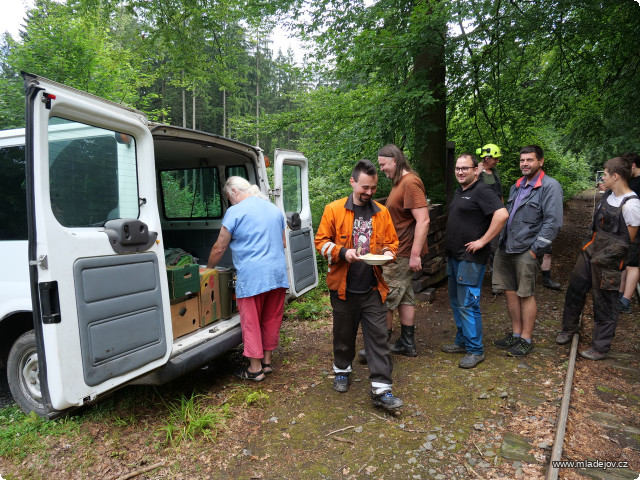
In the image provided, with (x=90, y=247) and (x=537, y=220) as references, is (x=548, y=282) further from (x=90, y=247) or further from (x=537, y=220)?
(x=90, y=247)

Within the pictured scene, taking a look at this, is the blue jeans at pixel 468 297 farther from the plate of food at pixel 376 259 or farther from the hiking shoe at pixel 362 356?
the plate of food at pixel 376 259

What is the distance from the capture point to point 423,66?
698cm

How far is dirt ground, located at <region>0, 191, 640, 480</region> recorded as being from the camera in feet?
8.73

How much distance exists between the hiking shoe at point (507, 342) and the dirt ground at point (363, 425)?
9 centimetres

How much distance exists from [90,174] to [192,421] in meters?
1.92

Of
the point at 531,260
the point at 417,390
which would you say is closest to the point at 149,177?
the point at 417,390

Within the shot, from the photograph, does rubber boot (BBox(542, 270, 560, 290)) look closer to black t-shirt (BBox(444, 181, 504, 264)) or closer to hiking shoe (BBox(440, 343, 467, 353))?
hiking shoe (BBox(440, 343, 467, 353))

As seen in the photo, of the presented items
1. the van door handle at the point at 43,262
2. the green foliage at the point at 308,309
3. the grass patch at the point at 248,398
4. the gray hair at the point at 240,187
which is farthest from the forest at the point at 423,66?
the van door handle at the point at 43,262

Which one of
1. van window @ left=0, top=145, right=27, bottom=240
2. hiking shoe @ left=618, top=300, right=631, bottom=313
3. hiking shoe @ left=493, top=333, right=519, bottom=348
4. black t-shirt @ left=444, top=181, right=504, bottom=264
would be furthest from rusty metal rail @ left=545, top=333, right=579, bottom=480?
van window @ left=0, top=145, right=27, bottom=240

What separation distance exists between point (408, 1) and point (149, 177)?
5.66 metres

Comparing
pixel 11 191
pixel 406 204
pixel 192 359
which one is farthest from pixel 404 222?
pixel 11 191

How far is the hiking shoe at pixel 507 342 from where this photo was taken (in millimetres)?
4426

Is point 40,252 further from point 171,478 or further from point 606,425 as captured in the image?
point 606,425

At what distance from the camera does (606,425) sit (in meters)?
3.11
